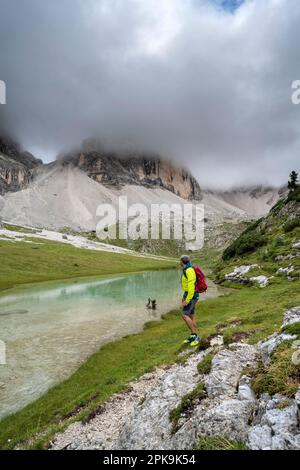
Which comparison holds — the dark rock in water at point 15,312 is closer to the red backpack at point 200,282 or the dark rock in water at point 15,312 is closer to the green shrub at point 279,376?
the red backpack at point 200,282

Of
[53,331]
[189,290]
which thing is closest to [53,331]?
[53,331]

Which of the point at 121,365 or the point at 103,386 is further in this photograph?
the point at 121,365

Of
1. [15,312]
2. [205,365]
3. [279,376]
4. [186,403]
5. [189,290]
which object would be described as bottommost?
[15,312]

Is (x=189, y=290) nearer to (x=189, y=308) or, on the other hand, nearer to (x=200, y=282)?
(x=200, y=282)

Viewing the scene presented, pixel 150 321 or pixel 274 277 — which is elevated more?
pixel 274 277

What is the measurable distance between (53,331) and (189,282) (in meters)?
22.6

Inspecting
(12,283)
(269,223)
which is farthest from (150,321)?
(269,223)

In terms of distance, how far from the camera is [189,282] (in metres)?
17.5

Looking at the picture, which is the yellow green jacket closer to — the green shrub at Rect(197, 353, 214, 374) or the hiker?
the hiker

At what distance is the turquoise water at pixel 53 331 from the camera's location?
2020 centimetres

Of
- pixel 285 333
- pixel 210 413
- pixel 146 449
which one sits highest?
pixel 285 333

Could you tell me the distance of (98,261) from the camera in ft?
531

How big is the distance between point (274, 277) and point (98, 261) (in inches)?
4665
